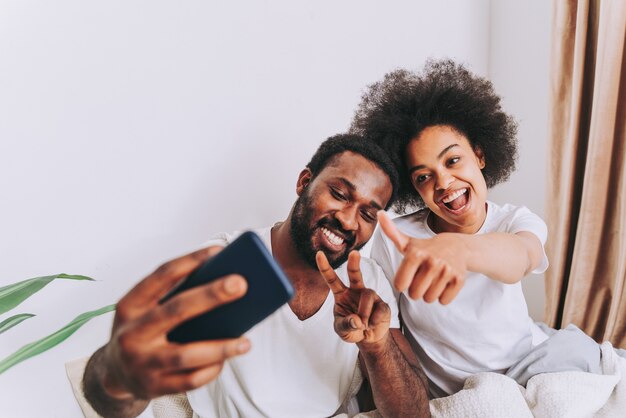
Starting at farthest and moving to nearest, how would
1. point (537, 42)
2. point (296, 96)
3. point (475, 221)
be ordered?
point (537, 42), point (296, 96), point (475, 221)

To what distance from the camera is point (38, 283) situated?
2.68 feet

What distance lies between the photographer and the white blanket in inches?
41.6

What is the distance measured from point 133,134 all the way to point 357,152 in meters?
0.51

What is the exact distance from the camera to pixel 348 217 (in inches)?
Result: 43.8

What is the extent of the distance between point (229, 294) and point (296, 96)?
1.04 meters

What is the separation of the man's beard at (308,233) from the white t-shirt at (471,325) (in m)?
0.20

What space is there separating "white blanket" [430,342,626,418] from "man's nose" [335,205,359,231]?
1.36 ft

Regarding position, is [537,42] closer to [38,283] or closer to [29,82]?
[29,82]

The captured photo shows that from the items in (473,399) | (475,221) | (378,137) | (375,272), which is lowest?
(473,399)

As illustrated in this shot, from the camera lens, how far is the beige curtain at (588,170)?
1.63 m

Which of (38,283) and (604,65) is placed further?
(604,65)

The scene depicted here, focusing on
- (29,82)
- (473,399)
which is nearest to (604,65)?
(473,399)

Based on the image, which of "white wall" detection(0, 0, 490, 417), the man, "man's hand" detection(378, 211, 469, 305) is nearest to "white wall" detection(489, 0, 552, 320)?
"white wall" detection(0, 0, 490, 417)

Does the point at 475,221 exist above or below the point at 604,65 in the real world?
below
